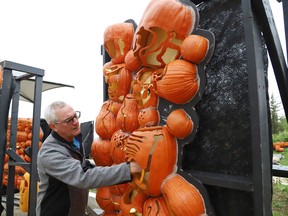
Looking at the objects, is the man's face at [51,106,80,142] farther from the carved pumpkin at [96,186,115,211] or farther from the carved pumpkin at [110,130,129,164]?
the carved pumpkin at [96,186,115,211]

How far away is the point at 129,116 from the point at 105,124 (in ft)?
0.99

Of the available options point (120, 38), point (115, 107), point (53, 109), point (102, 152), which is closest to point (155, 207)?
point (102, 152)

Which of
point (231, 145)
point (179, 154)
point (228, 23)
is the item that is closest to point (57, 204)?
point (179, 154)

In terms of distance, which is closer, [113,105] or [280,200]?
[113,105]

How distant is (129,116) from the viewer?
171cm

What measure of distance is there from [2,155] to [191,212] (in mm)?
1766

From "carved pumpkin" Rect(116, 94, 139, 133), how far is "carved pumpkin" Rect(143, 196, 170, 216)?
460 millimetres

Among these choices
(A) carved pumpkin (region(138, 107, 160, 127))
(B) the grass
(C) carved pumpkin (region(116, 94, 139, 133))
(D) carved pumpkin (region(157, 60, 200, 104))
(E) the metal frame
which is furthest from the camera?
(B) the grass

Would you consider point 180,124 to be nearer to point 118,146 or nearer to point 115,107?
point 118,146

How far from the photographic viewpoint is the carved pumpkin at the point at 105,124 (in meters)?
1.92

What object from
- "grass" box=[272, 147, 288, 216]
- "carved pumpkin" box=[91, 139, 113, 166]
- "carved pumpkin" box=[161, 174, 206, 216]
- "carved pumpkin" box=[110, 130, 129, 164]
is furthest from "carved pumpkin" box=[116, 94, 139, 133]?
"grass" box=[272, 147, 288, 216]

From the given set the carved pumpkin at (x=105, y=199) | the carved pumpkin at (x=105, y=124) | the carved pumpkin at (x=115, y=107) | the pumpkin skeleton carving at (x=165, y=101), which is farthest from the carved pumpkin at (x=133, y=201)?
the carved pumpkin at (x=115, y=107)

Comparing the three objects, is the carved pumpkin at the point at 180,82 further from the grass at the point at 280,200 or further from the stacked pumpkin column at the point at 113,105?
the grass at the point at 280,200

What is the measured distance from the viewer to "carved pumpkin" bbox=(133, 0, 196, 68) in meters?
1.41
